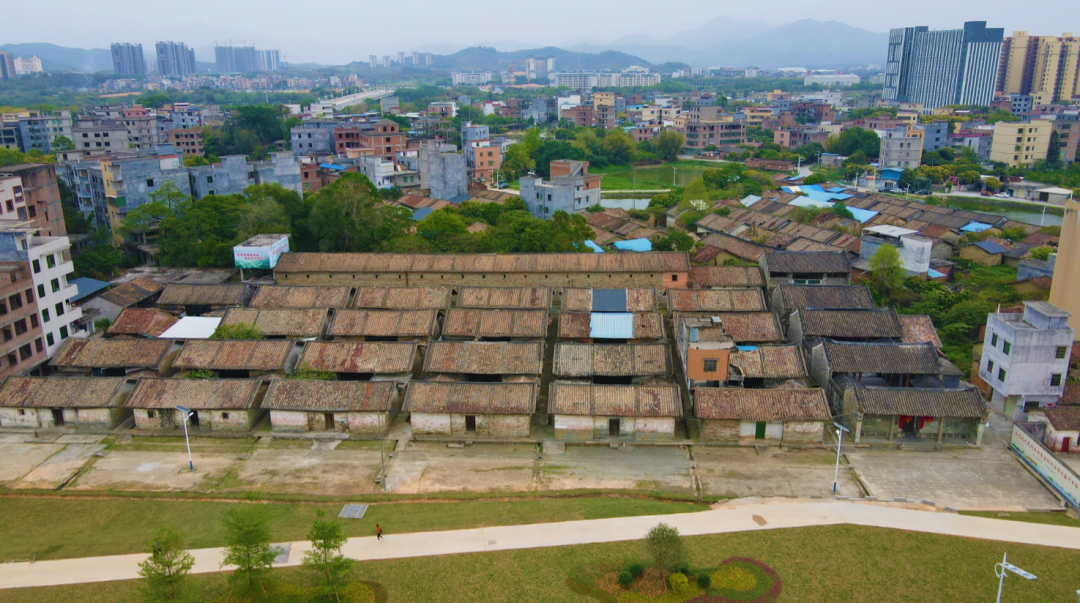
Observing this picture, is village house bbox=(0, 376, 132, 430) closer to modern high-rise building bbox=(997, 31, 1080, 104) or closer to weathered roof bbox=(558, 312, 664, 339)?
weathered roof bbox=(558, 312, 664, 339)


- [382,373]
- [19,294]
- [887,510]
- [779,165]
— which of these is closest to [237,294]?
[19,294]

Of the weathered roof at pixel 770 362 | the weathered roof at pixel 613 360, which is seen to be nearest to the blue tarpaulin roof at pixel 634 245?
the weathered roof at pixel 613 360

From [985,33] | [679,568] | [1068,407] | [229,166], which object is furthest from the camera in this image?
[985,33]

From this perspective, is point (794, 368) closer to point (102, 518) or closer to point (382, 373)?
point (382, 373)

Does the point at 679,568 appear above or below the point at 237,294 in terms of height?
below

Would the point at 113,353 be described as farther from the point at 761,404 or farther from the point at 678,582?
the point at 761,404

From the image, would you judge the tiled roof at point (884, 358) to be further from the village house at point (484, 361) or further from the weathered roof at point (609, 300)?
the village house at point (484, 361)

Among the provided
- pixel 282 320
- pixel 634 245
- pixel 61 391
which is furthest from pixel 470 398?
pixel 634 245
